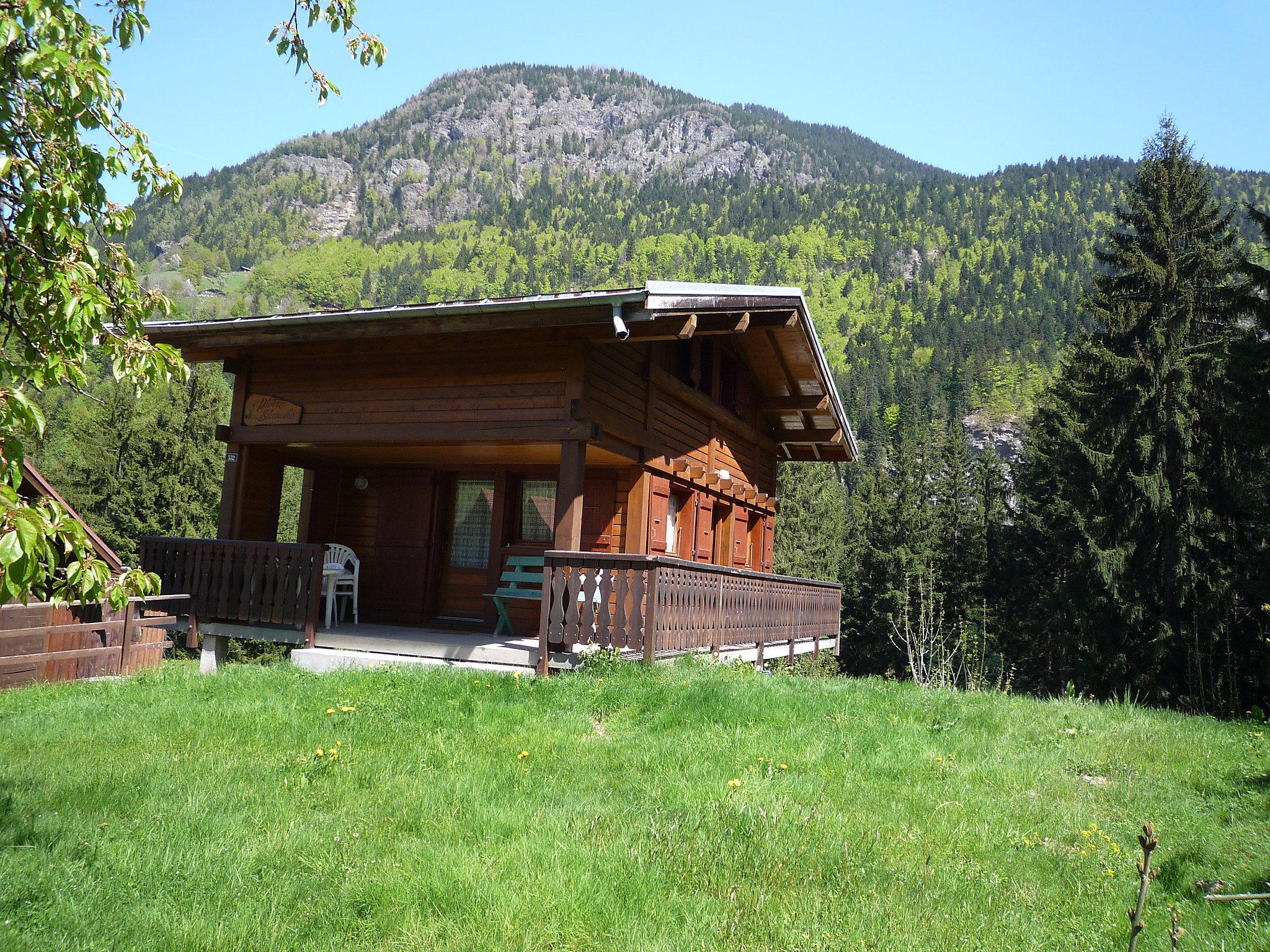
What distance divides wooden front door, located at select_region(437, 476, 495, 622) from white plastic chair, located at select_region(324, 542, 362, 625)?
138 centimetres

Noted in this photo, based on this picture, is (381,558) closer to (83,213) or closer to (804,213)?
(83,213)

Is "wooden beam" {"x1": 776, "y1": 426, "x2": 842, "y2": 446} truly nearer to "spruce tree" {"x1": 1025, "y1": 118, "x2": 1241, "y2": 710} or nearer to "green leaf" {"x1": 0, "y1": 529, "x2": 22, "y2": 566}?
"spruce tree" {"x1": 1025, "y1": 118, "x2": 1241, "y2": 710}

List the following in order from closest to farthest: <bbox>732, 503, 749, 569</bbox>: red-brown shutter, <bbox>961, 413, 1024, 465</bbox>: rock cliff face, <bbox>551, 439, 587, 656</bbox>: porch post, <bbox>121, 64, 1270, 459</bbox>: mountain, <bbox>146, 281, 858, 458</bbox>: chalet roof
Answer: <bbox>146, 281, 858, 458</bbox>: chalet roof
<bbox>551, 439, 587, 656</bbox>: porch post
<bbox>732, 503, 749, 569</bbox>: red-brown shutter
<bbox>961, 413, 1024, 465</bbox>: rock cliff face
<bbox>121, 64, 1270, 459</bbox>: mountain

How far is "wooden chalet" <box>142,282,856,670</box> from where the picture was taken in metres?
9.60

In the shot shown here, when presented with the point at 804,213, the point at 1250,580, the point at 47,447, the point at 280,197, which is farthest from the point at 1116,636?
the point at 280,197

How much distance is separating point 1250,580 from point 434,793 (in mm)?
19920

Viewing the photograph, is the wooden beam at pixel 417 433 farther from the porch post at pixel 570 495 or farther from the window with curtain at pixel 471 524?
the window with curtain at pixel 471 524

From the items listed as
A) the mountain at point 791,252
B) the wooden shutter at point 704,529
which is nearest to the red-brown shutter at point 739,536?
the wooden shutter at point 704,529

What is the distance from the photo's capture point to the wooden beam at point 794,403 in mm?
17125

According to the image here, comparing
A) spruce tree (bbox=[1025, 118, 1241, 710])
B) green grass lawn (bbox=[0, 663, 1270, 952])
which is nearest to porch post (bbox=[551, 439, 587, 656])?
green grass lawn (bbox=[0, 663, 1270, 952])

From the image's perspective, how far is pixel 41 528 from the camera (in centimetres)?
236

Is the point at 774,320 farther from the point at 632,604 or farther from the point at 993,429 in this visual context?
the point at 993,429

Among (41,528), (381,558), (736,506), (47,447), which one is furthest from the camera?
(47,447)

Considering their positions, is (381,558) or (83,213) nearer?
(83,213)
